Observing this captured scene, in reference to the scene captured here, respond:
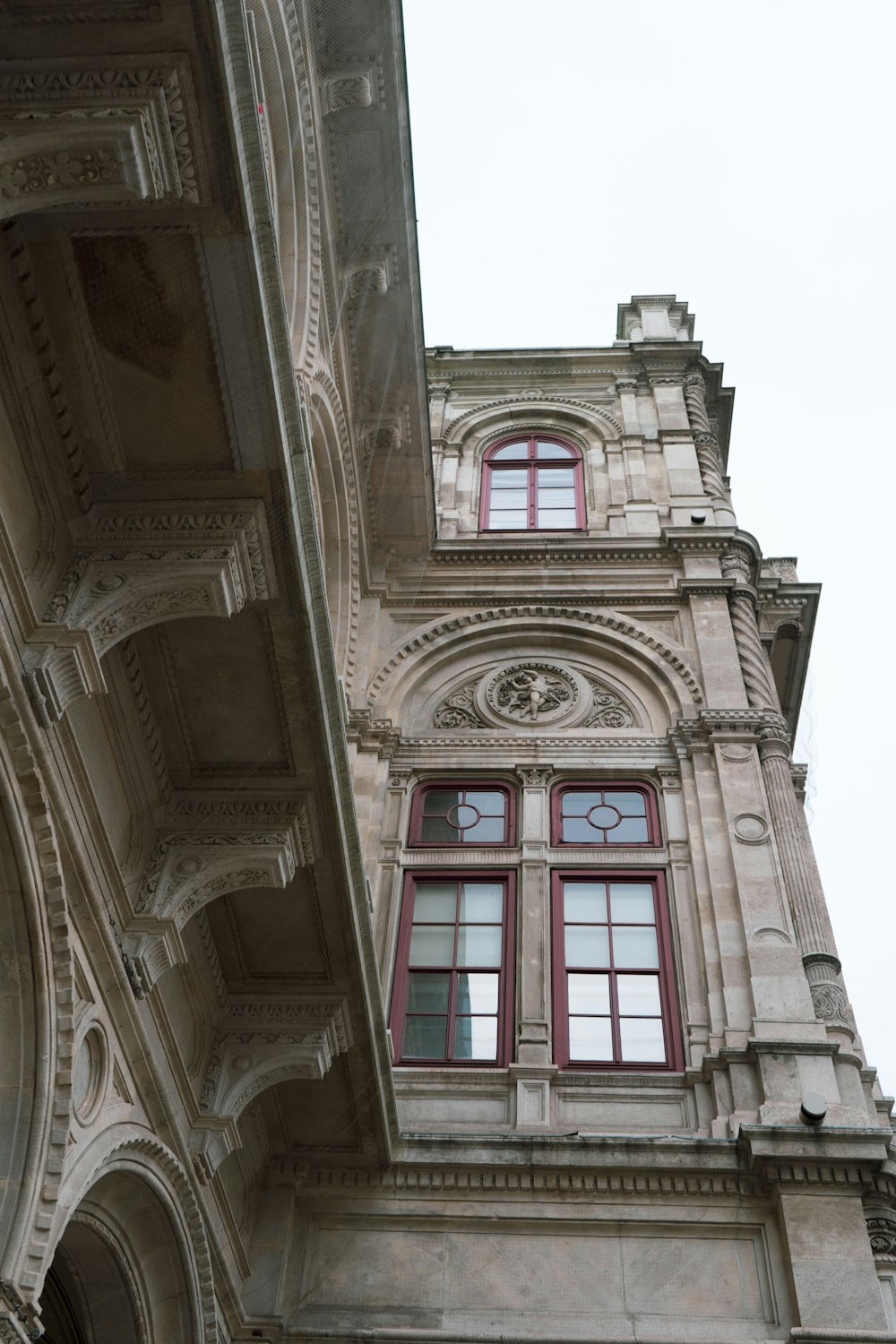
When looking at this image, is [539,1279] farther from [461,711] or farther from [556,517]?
[556,517]

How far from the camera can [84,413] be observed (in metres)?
7.29

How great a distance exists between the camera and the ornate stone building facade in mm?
6711

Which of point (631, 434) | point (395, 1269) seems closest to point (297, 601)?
point (395, 1269)

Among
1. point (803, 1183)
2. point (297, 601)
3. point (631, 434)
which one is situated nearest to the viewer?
point (297, 601)

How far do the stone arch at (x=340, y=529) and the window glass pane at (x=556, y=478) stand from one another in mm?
4411

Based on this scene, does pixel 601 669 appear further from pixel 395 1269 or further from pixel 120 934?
pixel 120 934

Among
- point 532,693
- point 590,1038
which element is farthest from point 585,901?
point 532,693

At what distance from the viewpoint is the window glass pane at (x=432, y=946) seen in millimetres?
12828

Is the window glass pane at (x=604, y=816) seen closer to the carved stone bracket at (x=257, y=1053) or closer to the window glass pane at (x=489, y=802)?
the window glass pane at (x=489, y=802)

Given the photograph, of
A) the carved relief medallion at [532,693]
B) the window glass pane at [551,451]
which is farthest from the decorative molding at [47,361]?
the window glass pane at [551,451]

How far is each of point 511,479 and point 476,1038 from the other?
414 inches

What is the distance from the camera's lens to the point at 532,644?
16578 millimetres

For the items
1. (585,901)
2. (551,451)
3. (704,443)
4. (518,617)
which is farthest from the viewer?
(551,451)

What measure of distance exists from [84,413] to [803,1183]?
7.48 metres
